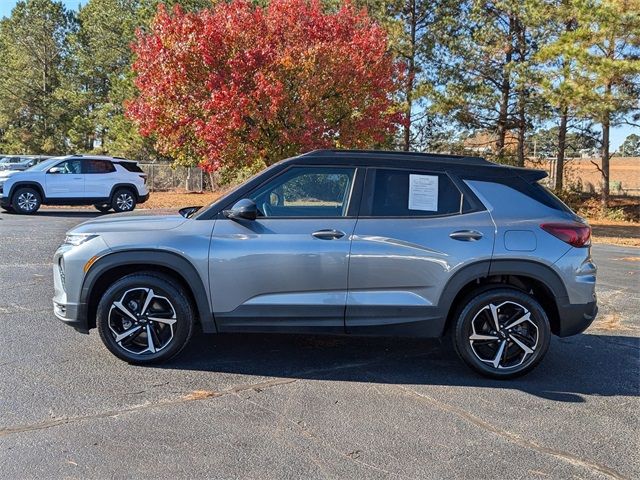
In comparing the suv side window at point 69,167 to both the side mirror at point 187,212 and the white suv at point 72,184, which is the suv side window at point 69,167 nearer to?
the white suv at point 72,184

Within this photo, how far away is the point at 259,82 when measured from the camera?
15.5 metres

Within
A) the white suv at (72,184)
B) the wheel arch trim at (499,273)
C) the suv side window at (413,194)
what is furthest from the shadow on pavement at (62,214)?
the wheel arch trim at (499,273)

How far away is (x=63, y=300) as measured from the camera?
478 centimetres

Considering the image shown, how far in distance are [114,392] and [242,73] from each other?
12.9m

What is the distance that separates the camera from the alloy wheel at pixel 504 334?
15.5 feet

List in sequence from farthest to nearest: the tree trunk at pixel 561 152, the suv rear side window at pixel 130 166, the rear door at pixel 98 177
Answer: the tree trunk at pixel 561 152, the suv rear side window at pixel 130 166, the rear door at pixel 98 177

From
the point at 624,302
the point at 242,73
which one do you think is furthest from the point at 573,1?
the point at 624,302

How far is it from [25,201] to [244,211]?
15.4 meters

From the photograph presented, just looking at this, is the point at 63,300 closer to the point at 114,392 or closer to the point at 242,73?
the point at 114,392

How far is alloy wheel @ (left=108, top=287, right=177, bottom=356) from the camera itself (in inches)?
187

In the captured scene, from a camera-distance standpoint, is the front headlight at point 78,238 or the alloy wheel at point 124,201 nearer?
the front headlight at point 78,238

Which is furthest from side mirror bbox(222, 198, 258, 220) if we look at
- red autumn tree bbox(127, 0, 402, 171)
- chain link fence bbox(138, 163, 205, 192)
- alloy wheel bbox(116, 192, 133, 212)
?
chain link fence bbox(138, 163, 205, 192)

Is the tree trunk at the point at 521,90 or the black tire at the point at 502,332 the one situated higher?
the tree trunk at the point at 521,90

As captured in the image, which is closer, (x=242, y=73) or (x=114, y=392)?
(x=114, y=392)
